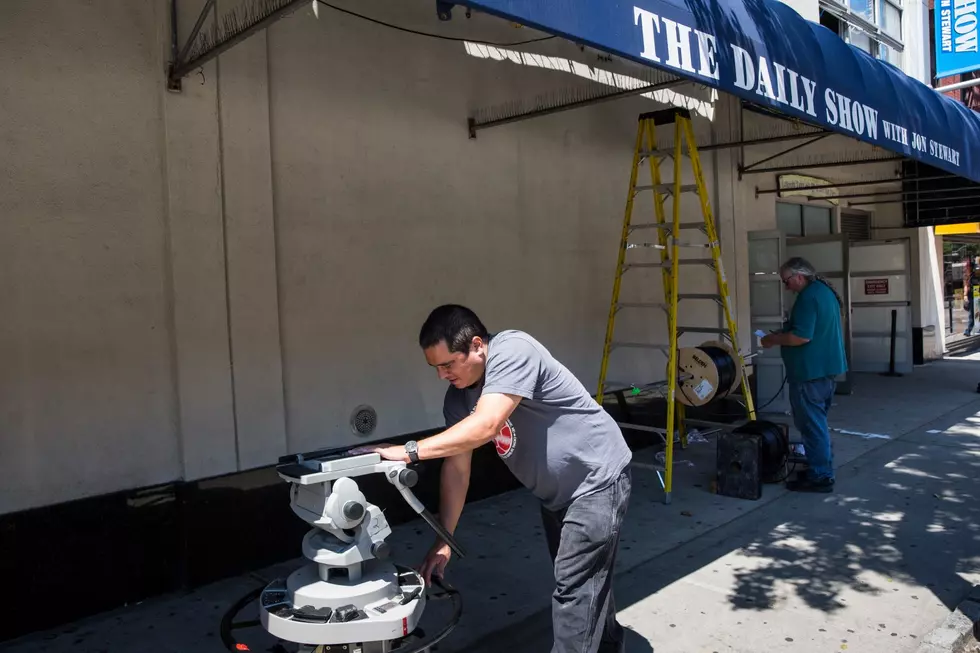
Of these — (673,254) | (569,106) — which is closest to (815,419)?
(673,254)

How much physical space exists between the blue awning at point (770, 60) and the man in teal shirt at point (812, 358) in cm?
120

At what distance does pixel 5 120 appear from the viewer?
148 inches

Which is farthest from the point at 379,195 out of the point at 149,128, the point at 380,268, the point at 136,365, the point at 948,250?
the point at 948,250

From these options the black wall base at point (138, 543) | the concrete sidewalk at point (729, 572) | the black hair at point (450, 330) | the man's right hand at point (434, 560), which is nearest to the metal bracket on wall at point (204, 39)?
the black hair at point (450, 330)

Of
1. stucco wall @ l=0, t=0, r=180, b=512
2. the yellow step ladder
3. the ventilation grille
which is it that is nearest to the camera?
stucco wall @ l=0, t=0, r=180, b=512

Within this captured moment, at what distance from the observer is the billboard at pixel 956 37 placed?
1188 cm

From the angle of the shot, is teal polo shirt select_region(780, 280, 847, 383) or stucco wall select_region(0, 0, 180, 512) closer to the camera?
stucco wall select_region(0, 0, 180, 512)

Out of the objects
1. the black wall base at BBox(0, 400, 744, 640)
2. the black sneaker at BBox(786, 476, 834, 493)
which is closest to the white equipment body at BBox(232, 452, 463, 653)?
the black wall base at BBox(0, 400, 744, 640)

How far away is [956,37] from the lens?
1211 cm

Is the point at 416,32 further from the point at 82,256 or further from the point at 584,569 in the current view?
the point at 584,569

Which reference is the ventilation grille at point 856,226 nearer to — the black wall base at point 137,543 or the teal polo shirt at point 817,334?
the teal polo shirt at point 817,334

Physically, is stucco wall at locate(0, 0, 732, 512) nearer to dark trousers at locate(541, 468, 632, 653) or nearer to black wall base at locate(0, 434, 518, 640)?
black wall base at locate(0, 434, 518, 640)

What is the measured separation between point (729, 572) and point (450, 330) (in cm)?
287

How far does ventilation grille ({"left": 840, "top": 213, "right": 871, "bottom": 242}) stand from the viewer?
12898 millimetres
